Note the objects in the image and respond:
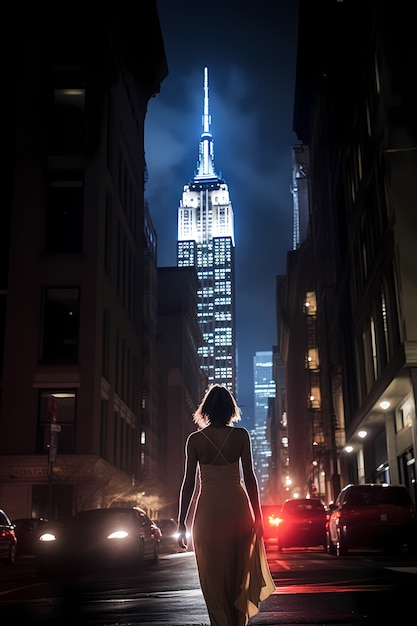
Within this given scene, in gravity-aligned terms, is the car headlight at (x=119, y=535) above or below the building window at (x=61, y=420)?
below

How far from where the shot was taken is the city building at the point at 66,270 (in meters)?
44.2

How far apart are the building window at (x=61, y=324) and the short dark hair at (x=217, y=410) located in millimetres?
40451

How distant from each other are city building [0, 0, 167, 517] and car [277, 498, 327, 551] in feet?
57.9

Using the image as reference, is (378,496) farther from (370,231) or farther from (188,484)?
(370,231)

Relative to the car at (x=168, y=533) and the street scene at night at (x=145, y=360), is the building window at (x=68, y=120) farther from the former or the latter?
the car at (x=168, y=533)

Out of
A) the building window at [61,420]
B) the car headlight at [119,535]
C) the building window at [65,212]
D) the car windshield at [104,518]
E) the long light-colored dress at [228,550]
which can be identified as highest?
the building window at [65,212]

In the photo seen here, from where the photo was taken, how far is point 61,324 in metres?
46.9

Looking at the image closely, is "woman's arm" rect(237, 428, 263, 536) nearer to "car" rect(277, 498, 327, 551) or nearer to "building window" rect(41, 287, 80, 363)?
"car" rect(277, 498, 327, 551)

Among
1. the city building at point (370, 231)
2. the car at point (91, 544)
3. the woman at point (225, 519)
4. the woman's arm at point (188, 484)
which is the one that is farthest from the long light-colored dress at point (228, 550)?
the city building at point (370, 231)

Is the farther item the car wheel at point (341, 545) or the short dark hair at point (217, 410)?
the car wheel at point (341, 545)

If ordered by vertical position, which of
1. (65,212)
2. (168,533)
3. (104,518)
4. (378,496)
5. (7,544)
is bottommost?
(7,544)

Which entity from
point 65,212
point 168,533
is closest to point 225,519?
point 168,533

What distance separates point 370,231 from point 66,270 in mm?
18586

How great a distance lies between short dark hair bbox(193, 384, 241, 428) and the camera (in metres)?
6.29
